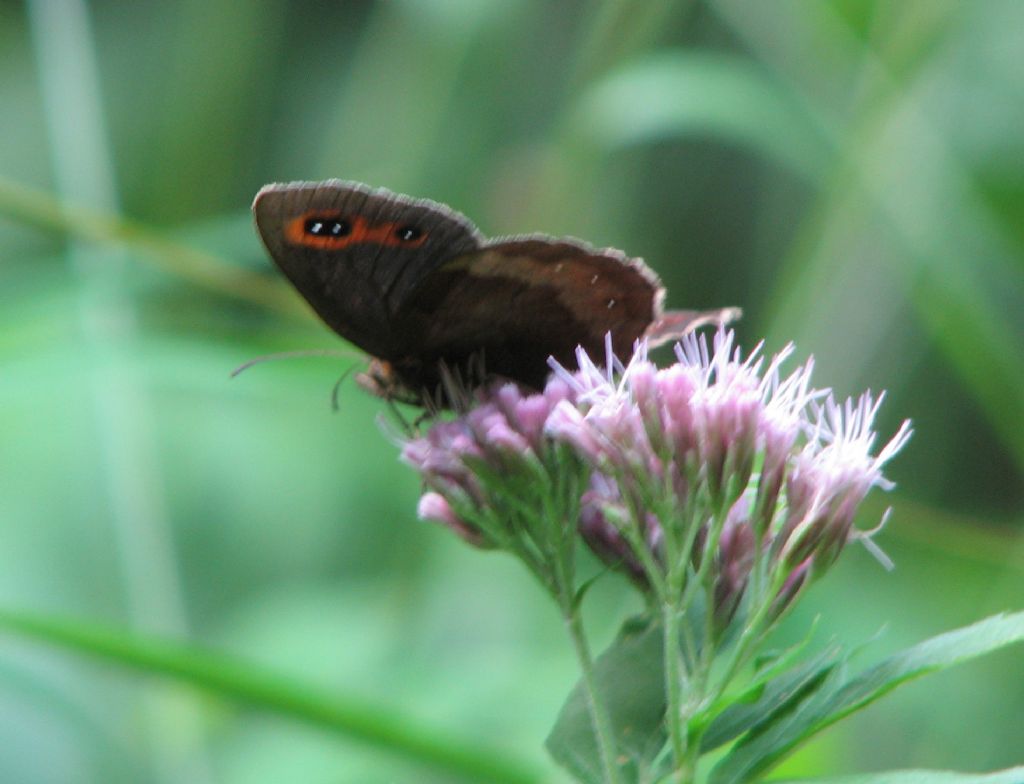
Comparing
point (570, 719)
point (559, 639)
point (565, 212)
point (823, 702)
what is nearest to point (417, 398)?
point (570, 719)

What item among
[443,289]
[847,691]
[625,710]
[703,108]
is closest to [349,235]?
[443,289]

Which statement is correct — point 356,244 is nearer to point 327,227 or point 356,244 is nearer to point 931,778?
point 327,227

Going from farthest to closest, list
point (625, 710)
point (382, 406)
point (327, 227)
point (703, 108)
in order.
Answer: point (382, 406)
point (703, 108)
point (327, 227)
point (625, 710)

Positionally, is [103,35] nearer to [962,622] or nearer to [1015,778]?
[962,622]

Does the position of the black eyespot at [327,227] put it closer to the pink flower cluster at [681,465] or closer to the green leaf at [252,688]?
the pink flower cluster at [681,465]

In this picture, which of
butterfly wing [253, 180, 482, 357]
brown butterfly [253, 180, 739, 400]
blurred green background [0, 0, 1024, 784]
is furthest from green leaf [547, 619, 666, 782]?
blurred green background [0, 0, 1024, 784]
